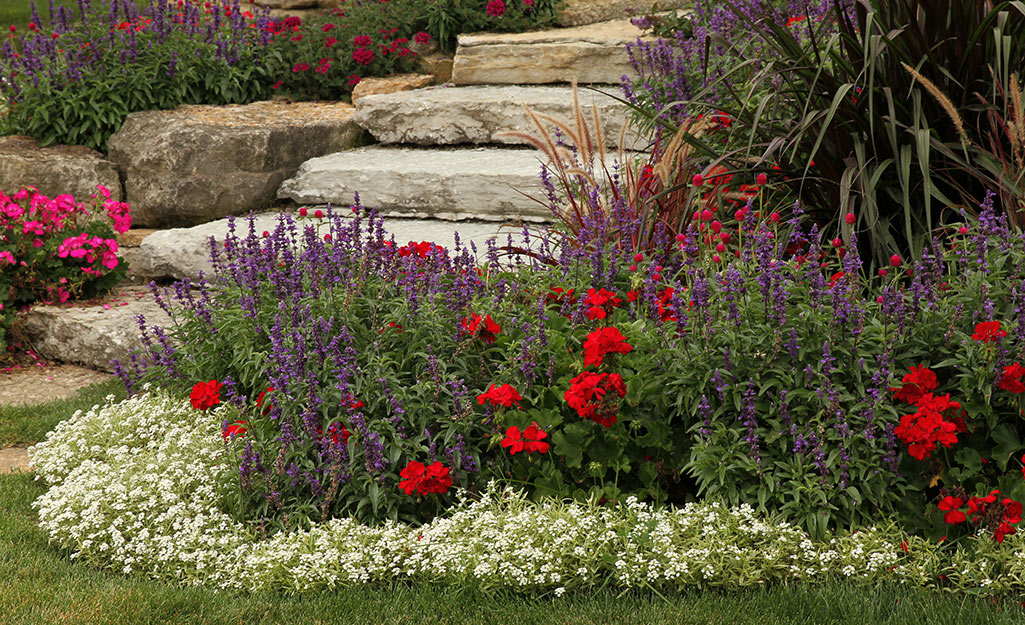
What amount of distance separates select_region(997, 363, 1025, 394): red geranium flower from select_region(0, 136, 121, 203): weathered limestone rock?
20.4ft

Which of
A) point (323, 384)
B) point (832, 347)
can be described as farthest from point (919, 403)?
point (323, 384)

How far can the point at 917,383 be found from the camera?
318 cm

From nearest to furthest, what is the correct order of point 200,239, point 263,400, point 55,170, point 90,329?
point 263,400
point 90,329
point 200,239
point 55,170

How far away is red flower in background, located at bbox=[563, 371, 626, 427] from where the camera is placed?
3342mm

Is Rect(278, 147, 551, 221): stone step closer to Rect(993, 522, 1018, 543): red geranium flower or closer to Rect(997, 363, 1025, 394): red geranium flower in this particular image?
Rect(997, 363, 1025, 394): red geranium flower

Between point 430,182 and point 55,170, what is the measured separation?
2781 mm

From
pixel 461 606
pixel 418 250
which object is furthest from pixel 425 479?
pixel 418 250

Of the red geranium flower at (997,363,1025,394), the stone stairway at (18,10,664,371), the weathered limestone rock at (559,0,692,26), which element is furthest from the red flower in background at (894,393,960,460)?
the weathered limestone rock at (559,0,692,26)

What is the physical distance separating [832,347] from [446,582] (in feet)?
4.98

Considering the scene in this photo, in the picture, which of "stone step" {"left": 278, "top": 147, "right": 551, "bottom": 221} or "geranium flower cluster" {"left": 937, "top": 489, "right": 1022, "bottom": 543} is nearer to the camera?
"geranium flower cluster" {"left": 937, "top": 489, "right": 1022, "bottom": 543}

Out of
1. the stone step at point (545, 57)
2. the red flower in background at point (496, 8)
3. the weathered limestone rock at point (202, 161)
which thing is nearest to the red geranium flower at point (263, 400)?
the weathered limestone rock at point (202, 161)

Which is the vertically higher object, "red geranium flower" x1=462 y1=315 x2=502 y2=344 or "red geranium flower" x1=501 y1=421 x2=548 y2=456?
"red geranium flower" x1=462 y1=315 x2=502 y2=344

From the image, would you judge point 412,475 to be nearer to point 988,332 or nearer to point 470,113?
point 988,332

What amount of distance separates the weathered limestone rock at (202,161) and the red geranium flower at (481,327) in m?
A: 3.90
